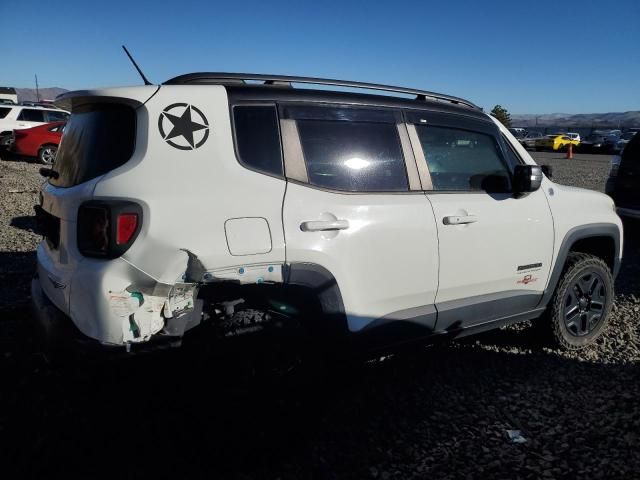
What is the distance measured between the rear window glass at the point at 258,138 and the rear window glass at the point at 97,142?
1.64 ft

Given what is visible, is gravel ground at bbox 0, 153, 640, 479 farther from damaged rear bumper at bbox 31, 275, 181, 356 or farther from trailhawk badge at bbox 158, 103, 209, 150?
trailhawk badge at bbox 158, 103, 209, 150

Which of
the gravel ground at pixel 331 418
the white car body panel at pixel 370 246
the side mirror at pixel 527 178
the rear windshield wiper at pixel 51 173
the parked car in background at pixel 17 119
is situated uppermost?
the parked car in background at pixel 17 119

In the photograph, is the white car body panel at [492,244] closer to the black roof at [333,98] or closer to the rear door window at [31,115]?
the black roof at [333,98]

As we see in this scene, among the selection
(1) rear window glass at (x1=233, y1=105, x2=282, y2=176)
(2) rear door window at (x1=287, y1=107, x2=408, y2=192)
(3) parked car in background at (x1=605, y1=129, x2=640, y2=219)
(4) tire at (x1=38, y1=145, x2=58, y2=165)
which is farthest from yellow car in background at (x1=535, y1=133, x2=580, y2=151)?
(1) rear window glass at (x1=233, y1=105, x2=282, y2=176)

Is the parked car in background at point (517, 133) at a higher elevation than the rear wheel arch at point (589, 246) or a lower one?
higher

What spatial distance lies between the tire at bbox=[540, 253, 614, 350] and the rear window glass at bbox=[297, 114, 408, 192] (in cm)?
172

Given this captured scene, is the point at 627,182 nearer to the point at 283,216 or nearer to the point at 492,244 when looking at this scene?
the point at 492,244

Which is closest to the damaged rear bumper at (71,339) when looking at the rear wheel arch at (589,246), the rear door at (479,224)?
the rear door at (479,224)

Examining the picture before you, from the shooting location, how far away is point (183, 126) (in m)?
2.29

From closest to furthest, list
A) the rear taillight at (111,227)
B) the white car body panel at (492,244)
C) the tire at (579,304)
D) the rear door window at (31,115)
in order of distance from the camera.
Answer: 1. the rear taillight at (111,227)
2. the white car body panel at (492,244)
3. the tire at (579,304)
4. the rear door window at (31,115)

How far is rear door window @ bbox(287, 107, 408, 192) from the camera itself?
2602mm

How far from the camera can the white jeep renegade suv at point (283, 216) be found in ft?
7.02

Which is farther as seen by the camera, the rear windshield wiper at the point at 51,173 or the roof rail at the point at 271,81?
the rear windshield wiper at the point at 51,173

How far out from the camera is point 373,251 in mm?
2637
